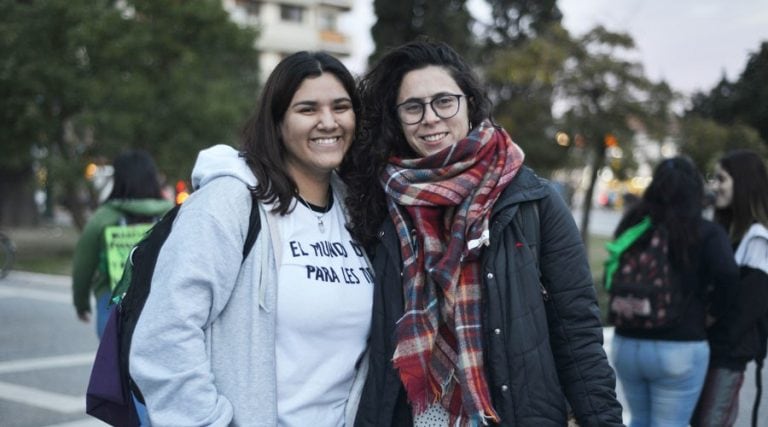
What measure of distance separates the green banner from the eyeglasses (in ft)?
9.72

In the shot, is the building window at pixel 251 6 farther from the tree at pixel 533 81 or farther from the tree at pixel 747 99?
the tree at pixel 747 99

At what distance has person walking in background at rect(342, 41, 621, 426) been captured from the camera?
7.44 ft

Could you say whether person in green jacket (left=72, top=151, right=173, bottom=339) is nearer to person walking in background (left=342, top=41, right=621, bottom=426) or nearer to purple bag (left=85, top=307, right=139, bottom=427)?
purple bag (left=85, top=307, right=139, bottom=427)

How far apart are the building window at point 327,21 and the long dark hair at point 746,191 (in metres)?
53.1

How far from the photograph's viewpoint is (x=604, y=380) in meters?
2.31

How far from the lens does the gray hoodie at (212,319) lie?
2.07m

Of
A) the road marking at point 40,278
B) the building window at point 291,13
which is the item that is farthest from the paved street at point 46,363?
the building window at point 291,13

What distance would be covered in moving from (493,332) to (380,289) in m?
0.39

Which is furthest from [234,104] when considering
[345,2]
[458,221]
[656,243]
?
[345,2]

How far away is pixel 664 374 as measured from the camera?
380 cm

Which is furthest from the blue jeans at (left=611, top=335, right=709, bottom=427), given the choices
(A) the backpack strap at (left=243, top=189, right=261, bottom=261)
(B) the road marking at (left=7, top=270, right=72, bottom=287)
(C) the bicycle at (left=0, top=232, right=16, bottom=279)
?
(C) the bicycle at (left=0, top=232, right=16, bottom=279)

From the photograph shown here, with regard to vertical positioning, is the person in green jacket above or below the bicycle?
above

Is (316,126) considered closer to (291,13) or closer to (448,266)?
(448,266)

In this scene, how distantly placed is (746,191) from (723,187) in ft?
0.40
